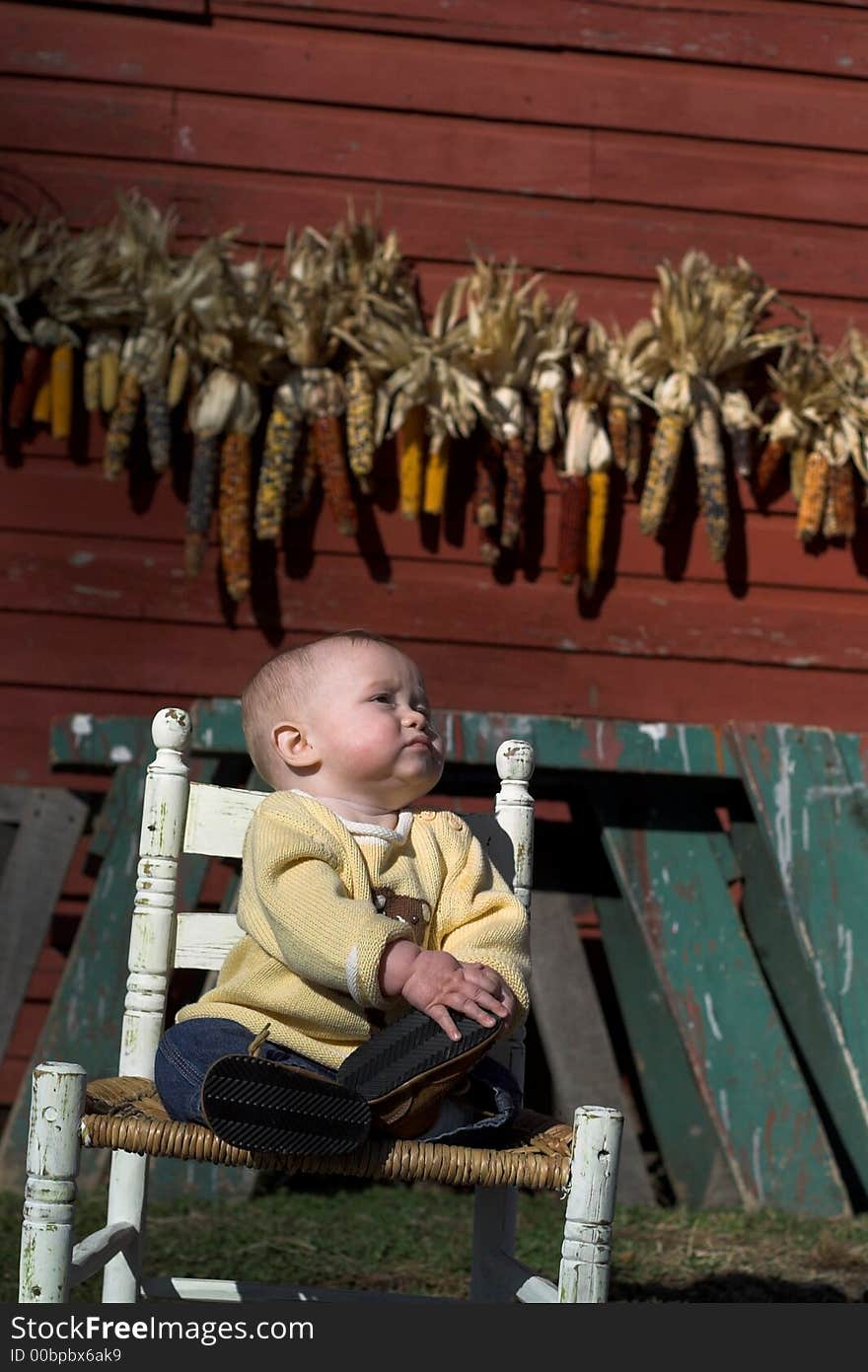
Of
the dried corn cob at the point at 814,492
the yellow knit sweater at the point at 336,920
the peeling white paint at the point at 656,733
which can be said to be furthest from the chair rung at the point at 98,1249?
the dried corn cob at the point at 814,492

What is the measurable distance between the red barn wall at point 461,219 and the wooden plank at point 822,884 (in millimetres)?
696

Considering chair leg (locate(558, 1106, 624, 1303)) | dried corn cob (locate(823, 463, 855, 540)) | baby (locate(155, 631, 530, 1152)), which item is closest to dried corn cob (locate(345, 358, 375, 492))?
dried corn cob (locate(823, 463, 855, 540))

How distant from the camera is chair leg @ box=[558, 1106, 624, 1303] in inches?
63.9

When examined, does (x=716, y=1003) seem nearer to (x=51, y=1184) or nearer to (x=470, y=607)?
(x=470, y=607)

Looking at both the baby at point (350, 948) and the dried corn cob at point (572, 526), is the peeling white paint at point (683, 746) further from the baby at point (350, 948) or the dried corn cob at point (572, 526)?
the baby at point (350, 948)

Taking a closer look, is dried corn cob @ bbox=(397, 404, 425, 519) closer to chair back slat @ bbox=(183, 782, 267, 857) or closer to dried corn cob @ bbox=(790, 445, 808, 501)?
dried corn cob @ bbox=(790, 445, 808, 501)

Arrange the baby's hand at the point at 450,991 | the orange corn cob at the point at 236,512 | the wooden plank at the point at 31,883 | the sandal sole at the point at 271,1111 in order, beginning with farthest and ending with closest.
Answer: the orange corn cob at the point at 236,512
the wooden plank at the point at 31,883
the baby's hand at the point at 450,991
the sandal sole at the point at 271,1111

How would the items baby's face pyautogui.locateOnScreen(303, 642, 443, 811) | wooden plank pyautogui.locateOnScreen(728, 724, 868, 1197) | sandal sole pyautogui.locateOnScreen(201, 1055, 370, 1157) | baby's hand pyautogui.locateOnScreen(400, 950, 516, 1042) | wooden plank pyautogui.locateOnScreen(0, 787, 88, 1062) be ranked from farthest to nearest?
wooden plank pyautogui.locateOnScreen(0, 787, 88, 1062), wooden plank pyautogui.locateOnScreen(728, 724, 868, 1197), baby's face pyautogui.locateOnScreen(303, 642, 443, 811), baby's hand pyautogui.locateOnScreen(400, 950, 516, 1042), sandal sole pyautogui.locateOnScreen(201, 1055, 370, 1157)

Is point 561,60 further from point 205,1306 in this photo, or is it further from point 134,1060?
point 205,1306

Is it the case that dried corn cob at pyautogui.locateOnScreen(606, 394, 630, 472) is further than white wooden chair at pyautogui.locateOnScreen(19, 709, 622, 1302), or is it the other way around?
dried corn cob at pyautogui.locateOnScreen(606, 394, 630, 472)

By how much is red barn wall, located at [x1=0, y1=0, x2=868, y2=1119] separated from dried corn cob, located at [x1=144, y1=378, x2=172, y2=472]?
0.48ft

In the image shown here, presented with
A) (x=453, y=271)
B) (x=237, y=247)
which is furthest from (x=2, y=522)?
(x=453, y=271)

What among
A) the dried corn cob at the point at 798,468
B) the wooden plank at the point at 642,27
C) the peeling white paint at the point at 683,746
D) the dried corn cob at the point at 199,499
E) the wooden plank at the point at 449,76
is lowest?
the peeling white paint at the point at 683,746

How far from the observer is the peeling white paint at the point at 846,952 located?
118 inches
